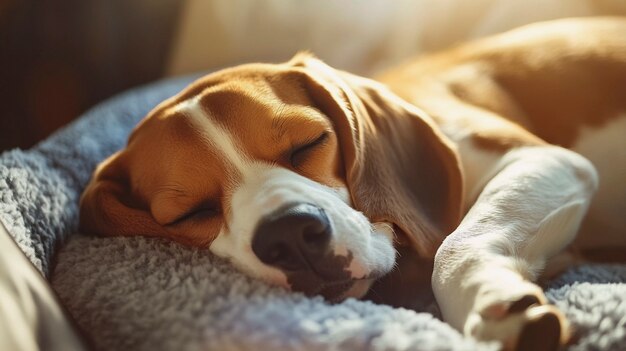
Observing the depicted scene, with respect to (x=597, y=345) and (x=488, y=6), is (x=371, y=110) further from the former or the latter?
(x=488, y=6)

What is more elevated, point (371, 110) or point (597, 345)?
point (371, 110)

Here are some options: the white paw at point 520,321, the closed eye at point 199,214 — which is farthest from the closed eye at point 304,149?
the white paw at point 520,321

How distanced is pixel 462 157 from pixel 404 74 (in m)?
0.50

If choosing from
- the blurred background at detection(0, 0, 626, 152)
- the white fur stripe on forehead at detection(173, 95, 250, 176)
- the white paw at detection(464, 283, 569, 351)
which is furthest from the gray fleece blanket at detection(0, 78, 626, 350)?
the blurred background at detection(0, 0, 626, 152)

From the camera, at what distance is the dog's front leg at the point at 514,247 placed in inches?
40.9

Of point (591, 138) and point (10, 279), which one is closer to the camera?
point (10, 279)

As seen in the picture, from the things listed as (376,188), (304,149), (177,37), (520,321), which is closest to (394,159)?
(376,188)

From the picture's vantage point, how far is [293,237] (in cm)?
116

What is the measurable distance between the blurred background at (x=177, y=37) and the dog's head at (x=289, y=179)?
1012 millimetres

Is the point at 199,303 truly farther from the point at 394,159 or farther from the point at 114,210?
the point at 394,159

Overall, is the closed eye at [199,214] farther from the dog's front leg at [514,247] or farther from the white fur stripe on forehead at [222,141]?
the dog's front leg at [514,247]

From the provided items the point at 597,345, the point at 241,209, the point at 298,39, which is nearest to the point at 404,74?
the point at 298,39

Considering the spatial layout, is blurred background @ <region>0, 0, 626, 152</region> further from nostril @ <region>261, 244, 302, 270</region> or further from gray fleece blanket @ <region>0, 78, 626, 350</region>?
nostril @ <region>261, 244, 302, 270</region>

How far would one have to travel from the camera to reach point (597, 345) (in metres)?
1.07
